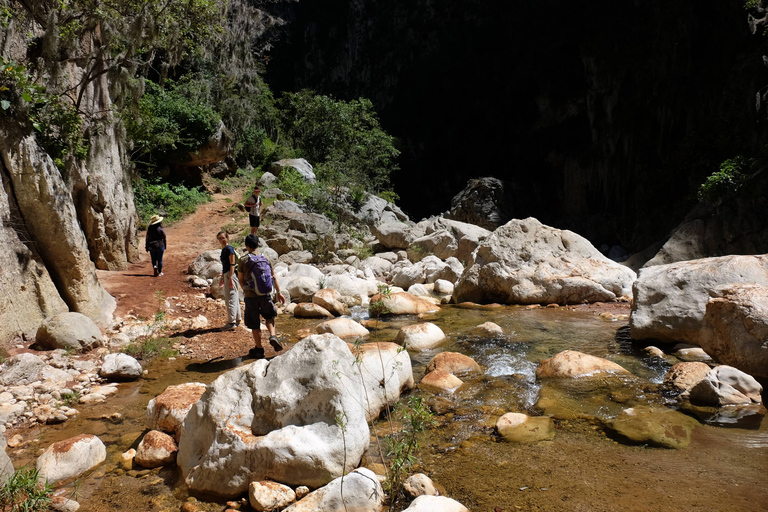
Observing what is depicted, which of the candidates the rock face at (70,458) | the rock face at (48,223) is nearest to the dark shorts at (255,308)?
the rock face at (70,458)

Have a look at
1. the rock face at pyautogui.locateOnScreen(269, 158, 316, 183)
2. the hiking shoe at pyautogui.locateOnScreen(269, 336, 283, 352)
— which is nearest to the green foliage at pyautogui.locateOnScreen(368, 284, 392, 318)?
the hiking shoe at pyautogui.locateOnScreen(269, 336, 283, 352)

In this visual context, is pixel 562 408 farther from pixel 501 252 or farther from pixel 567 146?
pixel 567 146

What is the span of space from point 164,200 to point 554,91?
800 inches

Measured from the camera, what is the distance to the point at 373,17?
115ft

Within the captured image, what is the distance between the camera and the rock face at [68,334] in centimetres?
603

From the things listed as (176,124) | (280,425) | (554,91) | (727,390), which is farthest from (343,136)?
(280,425)

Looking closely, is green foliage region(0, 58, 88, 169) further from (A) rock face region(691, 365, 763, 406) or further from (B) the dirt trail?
(A) rock face region(691, 365, 763, 406)

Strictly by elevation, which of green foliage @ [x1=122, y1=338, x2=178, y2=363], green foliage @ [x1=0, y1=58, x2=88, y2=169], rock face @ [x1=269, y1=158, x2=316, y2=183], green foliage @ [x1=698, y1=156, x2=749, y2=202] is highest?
green foliage @ [x1=0, y1=58, x2=88, y2=169]

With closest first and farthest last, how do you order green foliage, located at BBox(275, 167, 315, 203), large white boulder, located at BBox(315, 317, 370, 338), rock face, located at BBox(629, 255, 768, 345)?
rock face, located at BBox(629, 255, 768, 345)
large white boulder, located at BBox(315, 317, 370, 338)
green foliage, located at BBox(275, 167, 315, 203)

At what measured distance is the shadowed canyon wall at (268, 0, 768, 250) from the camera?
52.6 ft

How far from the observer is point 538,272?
34.4 ft

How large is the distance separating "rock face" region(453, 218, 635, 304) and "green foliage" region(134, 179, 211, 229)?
35.3 ft

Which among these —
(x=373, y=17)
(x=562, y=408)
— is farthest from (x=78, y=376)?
(x=373, y=17)

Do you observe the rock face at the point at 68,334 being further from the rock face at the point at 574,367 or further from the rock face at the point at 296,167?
the rock face at the point at 296,167
